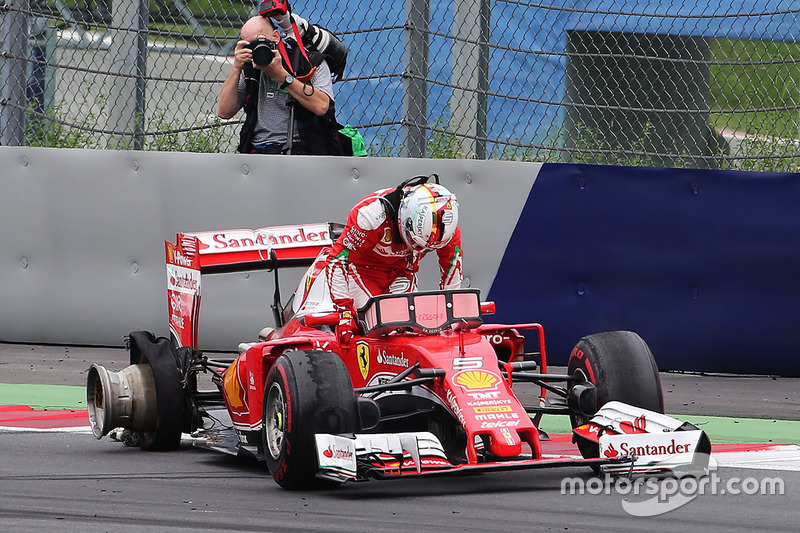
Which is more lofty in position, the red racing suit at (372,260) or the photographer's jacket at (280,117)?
the photographer's jacket at (280,117)

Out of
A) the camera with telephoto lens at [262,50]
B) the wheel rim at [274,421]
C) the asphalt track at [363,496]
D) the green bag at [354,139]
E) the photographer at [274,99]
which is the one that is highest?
the camera with telephoto lens at [262,50]

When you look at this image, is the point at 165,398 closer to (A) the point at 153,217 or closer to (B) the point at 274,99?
(B) the point at 274,99

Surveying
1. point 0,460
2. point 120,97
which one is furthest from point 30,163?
point 0,460

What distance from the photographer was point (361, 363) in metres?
6.41

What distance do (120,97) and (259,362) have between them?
447 cm

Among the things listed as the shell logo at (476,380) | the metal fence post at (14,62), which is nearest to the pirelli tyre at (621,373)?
the shell logo at (476,380)

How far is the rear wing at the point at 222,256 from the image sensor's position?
23.7 ft

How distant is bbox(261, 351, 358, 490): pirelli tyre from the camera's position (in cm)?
552

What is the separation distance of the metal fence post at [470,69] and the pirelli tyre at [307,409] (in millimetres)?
4169

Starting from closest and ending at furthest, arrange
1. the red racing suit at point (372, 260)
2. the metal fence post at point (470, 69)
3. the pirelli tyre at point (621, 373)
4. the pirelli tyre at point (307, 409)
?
the pirelli tyre at point (307, 409), the pirelli tyre at point (621, 373), the red racing suit at point (372, 260), the metal fence post at point (470, 69)

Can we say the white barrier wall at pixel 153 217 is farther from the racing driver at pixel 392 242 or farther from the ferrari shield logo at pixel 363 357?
the ferrari shield logo at pixel 363 357

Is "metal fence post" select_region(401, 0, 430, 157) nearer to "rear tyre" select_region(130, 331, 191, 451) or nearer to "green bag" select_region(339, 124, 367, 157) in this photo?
"green bag" select_region(339, 124, 367, 157)

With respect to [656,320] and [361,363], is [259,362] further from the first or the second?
[656,320]

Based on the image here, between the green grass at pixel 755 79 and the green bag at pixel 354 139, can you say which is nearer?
the green grass at pixel 755 79
